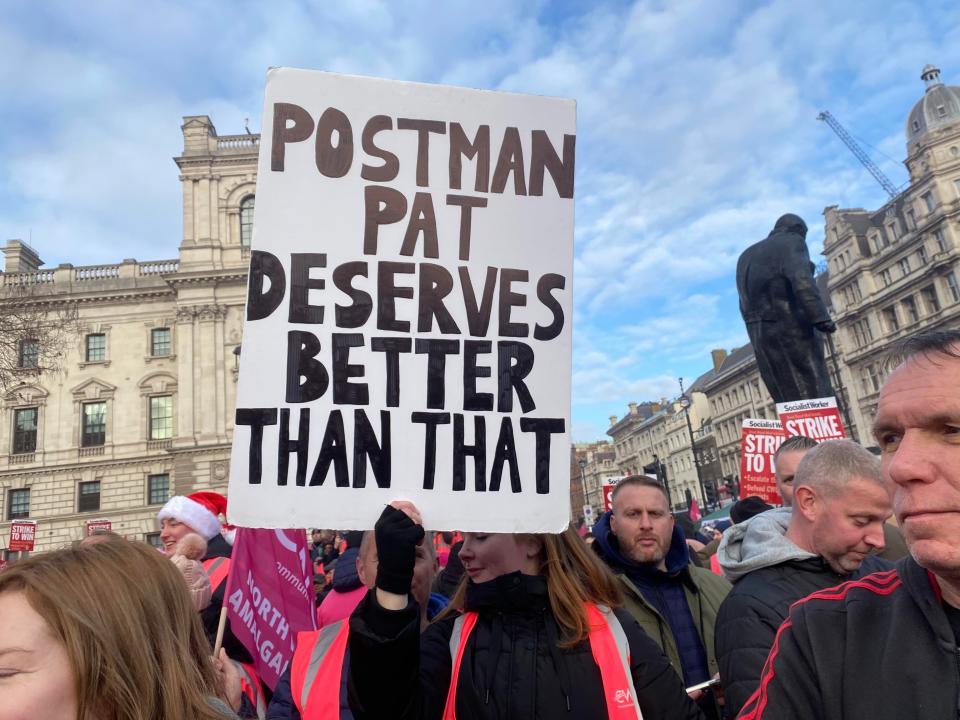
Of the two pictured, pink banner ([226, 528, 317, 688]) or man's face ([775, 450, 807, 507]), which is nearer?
pink banner ([226, 528, 317, 688])

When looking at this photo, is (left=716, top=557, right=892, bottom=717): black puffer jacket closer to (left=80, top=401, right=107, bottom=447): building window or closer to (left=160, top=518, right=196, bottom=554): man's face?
(left=160, top=518, right=196, bottom=554): man's face

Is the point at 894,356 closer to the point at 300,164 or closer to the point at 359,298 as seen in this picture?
the point at 359,298

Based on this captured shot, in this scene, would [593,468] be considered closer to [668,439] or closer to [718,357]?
[668,439]

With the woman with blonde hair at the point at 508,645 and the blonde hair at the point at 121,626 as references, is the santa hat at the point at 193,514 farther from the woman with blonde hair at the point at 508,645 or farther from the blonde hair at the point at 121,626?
the blonde hair at the point at 121,626

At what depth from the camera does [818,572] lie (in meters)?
2.34

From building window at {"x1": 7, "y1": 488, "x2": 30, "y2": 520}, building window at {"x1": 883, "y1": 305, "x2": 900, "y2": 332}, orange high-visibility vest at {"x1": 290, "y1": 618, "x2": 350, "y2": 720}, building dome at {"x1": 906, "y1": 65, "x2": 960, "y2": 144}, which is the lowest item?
orange high-visibility vest at {"x1": 290, "y1": 618, "x2": 350, "y2": 720}

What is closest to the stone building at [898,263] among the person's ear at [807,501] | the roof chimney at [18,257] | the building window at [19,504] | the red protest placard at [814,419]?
the red protest placard at [814,419]

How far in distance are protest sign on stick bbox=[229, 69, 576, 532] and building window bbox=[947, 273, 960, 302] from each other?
5241cm

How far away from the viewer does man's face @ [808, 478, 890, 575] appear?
230cm

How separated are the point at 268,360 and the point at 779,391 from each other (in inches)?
242

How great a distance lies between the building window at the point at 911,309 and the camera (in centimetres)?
4884

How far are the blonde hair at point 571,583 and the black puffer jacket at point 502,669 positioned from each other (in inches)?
1.6

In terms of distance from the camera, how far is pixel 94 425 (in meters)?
35.9

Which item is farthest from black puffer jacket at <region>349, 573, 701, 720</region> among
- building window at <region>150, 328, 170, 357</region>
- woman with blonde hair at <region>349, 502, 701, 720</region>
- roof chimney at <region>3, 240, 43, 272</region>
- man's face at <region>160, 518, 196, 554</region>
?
roof chimney at <region>3, 240, 43, 272</region>
